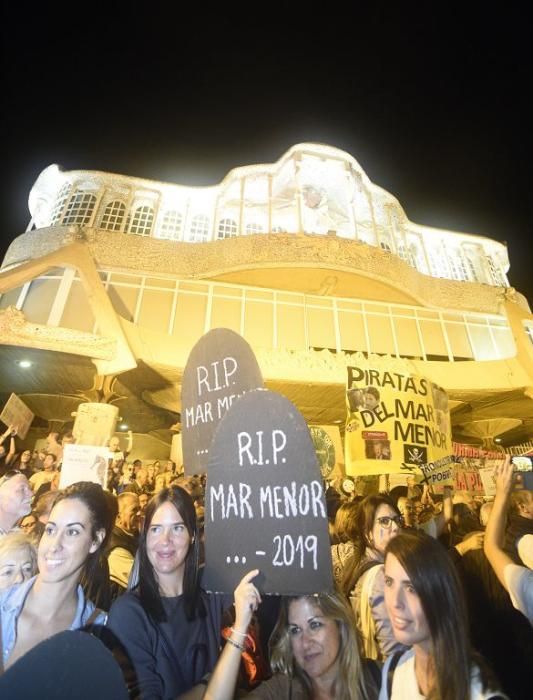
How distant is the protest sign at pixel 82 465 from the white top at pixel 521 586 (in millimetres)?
5537

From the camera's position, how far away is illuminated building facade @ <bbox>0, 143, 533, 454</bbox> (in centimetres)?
1201

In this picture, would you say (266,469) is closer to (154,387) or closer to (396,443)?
(396,443)

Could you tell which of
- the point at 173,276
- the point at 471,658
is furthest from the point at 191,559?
the point at 173,276

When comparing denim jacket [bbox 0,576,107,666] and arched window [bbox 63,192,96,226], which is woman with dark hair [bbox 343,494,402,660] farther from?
arched window [bbox 63,192,96,226]

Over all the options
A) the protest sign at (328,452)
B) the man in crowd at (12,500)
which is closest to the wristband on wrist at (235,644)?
the man in crowd at (12,500)

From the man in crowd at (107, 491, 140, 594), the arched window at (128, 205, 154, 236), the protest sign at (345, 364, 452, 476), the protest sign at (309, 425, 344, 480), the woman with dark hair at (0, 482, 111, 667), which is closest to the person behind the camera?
the woman with dark hair at (0, 482, 111, 667)

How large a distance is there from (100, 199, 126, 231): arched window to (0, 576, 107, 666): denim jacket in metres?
16.8

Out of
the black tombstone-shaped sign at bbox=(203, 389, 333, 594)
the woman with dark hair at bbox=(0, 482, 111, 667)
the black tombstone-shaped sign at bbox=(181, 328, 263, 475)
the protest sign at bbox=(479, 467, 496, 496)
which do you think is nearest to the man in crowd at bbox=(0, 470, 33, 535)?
the woman with dark hair at bbox=(0, 482, 111, 667)

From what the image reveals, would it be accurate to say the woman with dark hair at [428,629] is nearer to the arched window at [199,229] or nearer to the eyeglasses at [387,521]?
the eyeglasses at [387,521]

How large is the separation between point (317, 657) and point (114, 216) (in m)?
18.4

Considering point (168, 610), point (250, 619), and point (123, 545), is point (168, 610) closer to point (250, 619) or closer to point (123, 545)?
point (250, 619)

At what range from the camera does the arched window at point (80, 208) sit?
16.7 m

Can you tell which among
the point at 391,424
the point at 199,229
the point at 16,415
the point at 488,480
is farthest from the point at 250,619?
the point at 199,229

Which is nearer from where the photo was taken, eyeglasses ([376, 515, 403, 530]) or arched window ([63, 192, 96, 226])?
eyeglasses ([376, 515, 403, 530])
